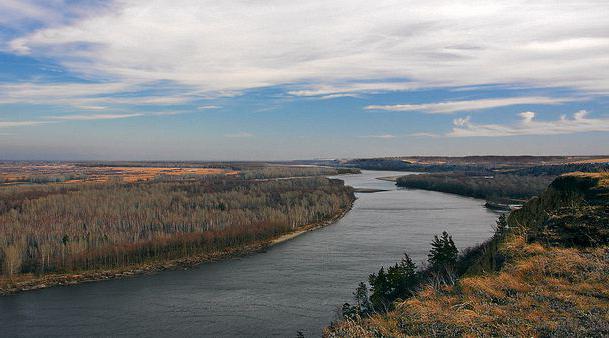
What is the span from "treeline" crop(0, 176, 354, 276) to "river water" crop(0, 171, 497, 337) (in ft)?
13.0

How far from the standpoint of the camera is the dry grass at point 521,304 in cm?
769

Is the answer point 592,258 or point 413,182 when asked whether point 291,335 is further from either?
point 413,182

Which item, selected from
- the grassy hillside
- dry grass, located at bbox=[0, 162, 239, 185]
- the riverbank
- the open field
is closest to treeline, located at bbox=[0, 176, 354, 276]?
the open field

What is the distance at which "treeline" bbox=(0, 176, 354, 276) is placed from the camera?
3241 centimetres

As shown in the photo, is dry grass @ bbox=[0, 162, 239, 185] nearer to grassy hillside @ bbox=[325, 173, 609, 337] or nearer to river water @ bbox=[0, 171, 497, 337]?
river water @ bbox=[0, 171, 497, 337]

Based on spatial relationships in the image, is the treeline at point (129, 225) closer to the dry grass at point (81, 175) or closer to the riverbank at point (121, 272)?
the riverbank at point (121, 272)

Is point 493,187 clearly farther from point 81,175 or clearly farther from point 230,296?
point 81,175

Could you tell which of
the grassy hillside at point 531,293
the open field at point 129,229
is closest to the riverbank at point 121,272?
the open field at point 129,229

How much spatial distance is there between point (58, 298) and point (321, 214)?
34.8 meters

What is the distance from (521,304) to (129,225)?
41911mm

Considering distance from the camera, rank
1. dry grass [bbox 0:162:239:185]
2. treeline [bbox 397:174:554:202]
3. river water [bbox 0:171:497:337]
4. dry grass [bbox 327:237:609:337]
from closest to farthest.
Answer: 1. dry grass [bbox 327:237:609:337]
2. river water [bbox 0:171:497:337]
3. treeline [bbox 397:174:554:202]
4. dry grass [bbox 0:162:239:185]

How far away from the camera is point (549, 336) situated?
7223 mm

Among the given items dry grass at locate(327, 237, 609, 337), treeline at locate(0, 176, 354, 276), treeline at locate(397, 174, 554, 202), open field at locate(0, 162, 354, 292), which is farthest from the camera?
treeline at locate(397, 174, 554, 202)

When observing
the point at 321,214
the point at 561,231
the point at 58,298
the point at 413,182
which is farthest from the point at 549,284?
the point at 413,182
